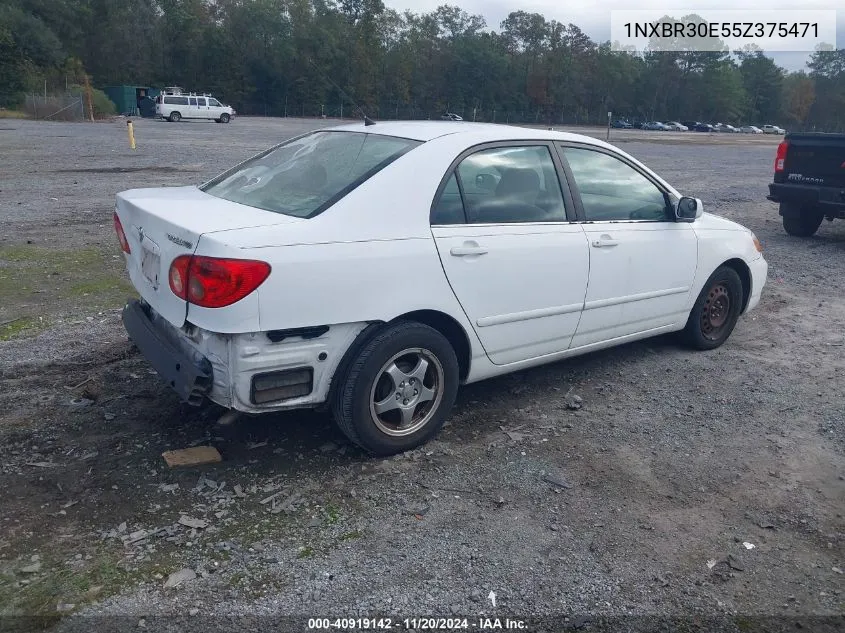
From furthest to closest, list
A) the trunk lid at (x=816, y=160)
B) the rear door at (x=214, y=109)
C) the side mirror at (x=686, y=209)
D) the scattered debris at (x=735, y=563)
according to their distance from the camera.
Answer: the rear door at (x=214, y=109) → the trunk lid at (x=816, y=160) → the side mirror at (x=686, y=209) → the scattered debris at (x=735, y=563)

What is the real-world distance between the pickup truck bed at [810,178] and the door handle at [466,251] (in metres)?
7.81

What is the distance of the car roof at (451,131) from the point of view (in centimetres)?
438

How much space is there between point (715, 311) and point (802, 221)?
646 cm

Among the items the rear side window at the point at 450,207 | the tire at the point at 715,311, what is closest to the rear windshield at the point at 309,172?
the rear side window at the point at 450,207

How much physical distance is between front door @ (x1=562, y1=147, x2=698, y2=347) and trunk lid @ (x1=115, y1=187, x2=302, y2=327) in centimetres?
204

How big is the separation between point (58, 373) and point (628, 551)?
3.65m

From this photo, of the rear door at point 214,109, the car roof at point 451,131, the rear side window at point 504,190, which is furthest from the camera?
the rear door at point 214,109

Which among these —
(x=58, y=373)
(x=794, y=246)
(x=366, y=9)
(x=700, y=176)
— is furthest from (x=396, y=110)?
(x=58, y=373)

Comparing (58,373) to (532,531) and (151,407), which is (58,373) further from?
(532,531)

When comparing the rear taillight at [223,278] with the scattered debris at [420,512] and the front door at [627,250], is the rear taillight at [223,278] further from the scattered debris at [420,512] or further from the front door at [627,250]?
the front door at [627,250]

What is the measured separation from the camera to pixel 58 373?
16.0 ft

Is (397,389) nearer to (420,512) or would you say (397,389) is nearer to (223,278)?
(420,512)

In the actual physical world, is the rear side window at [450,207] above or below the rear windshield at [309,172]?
below

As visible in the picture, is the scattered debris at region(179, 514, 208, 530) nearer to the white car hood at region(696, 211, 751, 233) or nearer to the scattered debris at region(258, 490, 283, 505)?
the scattered debris at region(258, 490, 283, 505)
